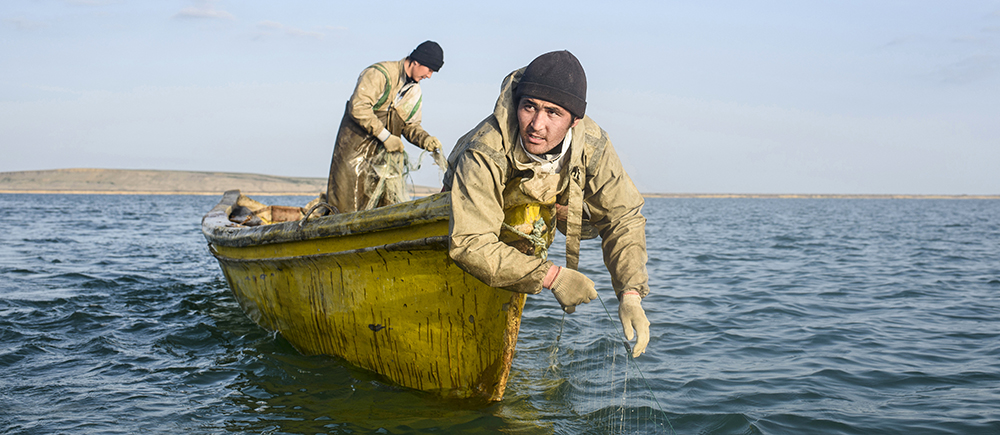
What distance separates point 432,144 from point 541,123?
316 cm

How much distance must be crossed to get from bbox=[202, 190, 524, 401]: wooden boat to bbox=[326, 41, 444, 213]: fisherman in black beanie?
1.02 metres

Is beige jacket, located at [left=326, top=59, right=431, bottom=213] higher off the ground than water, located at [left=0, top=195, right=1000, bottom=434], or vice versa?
beige jacket, located at [left=326, top=59, right=431, bottom=213]

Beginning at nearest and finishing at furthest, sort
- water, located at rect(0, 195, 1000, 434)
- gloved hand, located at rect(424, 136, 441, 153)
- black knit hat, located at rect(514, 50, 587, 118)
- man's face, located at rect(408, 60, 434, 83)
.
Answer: black knit hat, located at rect(514, 50, 587, 118) → water, located at rect(0, 195, 1000, 434) → man's face, located at rect(408, 60, 434, 83) → gloved hand, located at rect(424, 136, 441, 153)

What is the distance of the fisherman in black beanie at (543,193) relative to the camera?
2.91 m

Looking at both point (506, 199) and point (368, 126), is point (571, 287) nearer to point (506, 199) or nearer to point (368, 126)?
point (506, 199)

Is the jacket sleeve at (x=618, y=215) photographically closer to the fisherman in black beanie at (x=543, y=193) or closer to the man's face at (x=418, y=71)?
the fisherman in black beanie at (x=543, y=193)

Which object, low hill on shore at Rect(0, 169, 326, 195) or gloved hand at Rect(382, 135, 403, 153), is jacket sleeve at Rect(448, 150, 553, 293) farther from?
low hill on shore at Rect(0, 169, 326, 195)

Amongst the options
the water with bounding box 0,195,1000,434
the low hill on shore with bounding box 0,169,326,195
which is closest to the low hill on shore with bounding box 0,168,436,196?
the low hill on shore with bounding box 0,169,326,195

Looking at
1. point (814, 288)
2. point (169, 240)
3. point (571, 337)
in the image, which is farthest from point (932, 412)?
point (169, 240)

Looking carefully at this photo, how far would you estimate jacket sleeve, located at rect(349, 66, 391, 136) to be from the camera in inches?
216

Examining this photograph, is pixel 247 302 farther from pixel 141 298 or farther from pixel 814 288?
pixel 814 288

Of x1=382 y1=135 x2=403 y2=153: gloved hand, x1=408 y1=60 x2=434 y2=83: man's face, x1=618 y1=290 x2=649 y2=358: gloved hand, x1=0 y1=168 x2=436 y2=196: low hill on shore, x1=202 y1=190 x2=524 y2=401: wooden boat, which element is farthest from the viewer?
x1=0 y1=168 x2=436 y2=196: low hill on shore

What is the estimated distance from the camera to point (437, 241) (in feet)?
11.8

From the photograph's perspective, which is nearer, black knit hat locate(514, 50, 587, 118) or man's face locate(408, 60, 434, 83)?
black knit hat locate(514, 50, 587, 118)
